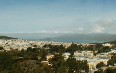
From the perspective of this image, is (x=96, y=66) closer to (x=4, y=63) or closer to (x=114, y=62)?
(x=114, y=62)

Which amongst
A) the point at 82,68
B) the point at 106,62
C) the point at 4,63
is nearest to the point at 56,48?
the point at 106,62

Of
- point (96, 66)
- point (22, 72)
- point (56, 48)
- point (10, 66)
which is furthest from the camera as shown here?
point (56, 48)

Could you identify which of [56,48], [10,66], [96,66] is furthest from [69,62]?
[56,48]

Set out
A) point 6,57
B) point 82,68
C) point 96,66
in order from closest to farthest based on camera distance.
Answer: point 6,57, point 82,68, point 96,66

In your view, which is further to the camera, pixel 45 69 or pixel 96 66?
pixel 96 66

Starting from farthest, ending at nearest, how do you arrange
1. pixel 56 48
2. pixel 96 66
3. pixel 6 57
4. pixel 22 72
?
pixel 56 48, pixel 96 66, pixel 6 57, pixel 22 72

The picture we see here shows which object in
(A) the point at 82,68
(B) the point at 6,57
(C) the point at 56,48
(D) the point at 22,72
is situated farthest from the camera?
(C) the point at 56,48

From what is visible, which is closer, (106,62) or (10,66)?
(10,66)

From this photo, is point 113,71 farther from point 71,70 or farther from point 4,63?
point 4,63
